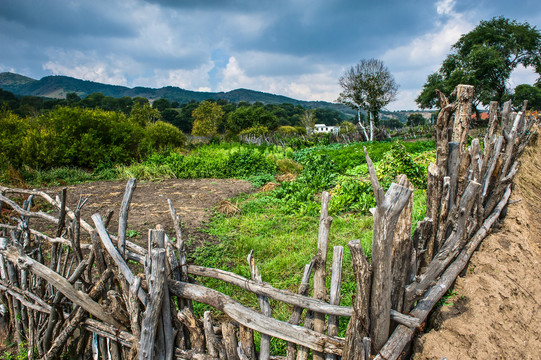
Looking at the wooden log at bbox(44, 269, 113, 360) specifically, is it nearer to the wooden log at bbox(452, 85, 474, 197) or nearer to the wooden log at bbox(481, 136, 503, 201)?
the wooden log at bbox(452, 85, 474, 197)

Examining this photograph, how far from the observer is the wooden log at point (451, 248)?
6.37ft

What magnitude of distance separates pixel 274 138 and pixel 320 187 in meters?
14.0

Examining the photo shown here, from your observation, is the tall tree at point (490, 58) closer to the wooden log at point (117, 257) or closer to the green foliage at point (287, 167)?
the green foliage at point (287, 167)

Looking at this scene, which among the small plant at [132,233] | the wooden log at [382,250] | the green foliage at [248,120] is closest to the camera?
the wooden log at [382,250]

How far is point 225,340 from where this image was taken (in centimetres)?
183

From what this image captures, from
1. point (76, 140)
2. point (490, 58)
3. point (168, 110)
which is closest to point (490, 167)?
point (76, 140)

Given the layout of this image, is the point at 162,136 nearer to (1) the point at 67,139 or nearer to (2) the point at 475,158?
(1) the point at 67,139

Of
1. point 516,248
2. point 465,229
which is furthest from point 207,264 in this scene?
point 516,248

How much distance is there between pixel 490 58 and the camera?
2578cm

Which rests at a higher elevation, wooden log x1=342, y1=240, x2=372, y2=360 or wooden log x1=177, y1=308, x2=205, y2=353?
wooden log x1=342, y1=240, x2=372, y2=360

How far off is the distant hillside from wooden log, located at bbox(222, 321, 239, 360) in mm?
132932

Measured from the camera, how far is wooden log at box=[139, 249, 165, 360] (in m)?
1.74

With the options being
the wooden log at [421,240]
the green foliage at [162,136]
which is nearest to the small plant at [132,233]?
the wooden log at [421,240]

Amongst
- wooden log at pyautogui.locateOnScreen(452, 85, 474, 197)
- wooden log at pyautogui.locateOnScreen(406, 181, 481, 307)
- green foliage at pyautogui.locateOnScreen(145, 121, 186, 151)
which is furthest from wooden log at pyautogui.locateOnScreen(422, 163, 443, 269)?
green foliage at pyautogui.locateOnScreen(145, 121, 186, 151)
